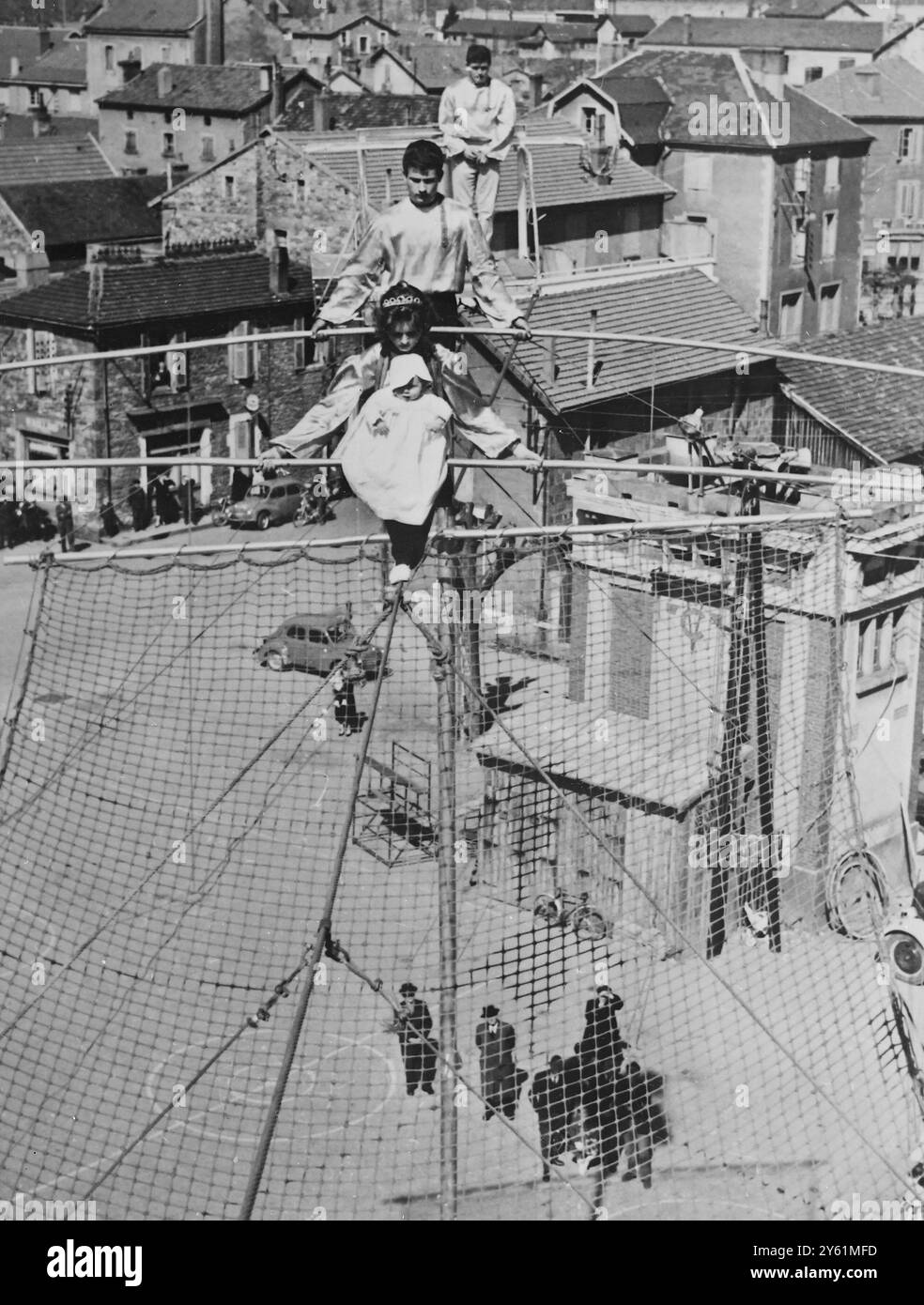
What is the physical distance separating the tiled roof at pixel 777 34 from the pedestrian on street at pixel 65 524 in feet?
113

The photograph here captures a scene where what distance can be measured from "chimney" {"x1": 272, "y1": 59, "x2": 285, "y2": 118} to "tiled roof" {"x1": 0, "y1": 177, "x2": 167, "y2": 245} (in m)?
2.83

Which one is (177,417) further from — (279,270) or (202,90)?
(202,90)

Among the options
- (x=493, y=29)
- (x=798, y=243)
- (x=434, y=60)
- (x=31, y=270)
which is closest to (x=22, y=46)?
(x=434, y=60)

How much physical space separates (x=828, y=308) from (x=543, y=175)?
663 cm

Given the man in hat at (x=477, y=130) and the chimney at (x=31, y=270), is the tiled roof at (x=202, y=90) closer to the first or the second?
the chimney at (x=31, y=270)

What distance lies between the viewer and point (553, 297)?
2170 cm

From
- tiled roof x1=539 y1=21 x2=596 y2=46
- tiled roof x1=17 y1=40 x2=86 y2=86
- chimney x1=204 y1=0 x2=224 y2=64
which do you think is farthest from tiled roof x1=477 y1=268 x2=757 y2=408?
tiled roof x1=539 y1=21 x2=596 y2=46

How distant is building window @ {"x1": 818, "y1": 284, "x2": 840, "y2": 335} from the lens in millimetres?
→ 31922

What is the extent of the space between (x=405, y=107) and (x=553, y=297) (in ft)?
51.9

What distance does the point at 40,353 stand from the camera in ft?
88.4

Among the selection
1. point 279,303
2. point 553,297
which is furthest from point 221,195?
point 553,297

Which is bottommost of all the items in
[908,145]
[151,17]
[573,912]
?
[573,912]

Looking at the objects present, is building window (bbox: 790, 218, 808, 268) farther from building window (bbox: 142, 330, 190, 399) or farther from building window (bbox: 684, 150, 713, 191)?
building window (bbox: 142, 330, 190, 399)

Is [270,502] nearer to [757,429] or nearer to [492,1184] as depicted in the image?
[757,429]
